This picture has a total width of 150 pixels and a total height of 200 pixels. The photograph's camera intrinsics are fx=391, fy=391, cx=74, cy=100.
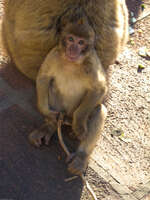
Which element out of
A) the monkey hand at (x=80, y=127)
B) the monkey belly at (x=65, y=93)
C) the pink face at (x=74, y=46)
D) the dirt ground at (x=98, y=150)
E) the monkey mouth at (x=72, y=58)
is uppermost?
the pink face at (x=74, y=46)

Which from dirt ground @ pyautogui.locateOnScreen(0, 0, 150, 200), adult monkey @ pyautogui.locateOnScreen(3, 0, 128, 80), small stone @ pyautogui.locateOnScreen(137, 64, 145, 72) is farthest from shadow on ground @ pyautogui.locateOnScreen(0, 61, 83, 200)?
small stone @ pyautogui.locateOnScreen(137, 64, 145, 72)

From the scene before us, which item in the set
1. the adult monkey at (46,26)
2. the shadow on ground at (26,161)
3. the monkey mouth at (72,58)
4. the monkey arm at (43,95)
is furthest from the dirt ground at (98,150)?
the monkey mouth at (72,58)

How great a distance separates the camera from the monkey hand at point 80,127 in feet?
11.6

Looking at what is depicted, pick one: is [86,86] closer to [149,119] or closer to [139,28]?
[149,119]

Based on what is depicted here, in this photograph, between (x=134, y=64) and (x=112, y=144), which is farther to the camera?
(x=134, y=64)

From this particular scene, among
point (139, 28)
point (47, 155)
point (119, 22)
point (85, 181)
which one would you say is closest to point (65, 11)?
point (119, 22)

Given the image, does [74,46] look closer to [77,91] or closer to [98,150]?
[77,91]

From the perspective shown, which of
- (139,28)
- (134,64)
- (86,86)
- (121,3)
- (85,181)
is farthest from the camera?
(139,28)

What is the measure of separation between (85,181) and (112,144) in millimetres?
639

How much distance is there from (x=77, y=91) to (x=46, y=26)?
27.1 inches

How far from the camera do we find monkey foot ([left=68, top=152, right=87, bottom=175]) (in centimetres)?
338

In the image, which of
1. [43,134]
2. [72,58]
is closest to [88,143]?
[43,134]

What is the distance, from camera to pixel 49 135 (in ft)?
11.9

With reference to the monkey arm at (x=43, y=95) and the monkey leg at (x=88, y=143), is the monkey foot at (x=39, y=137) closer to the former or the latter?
the monkey arm at (x=43, y=95)
